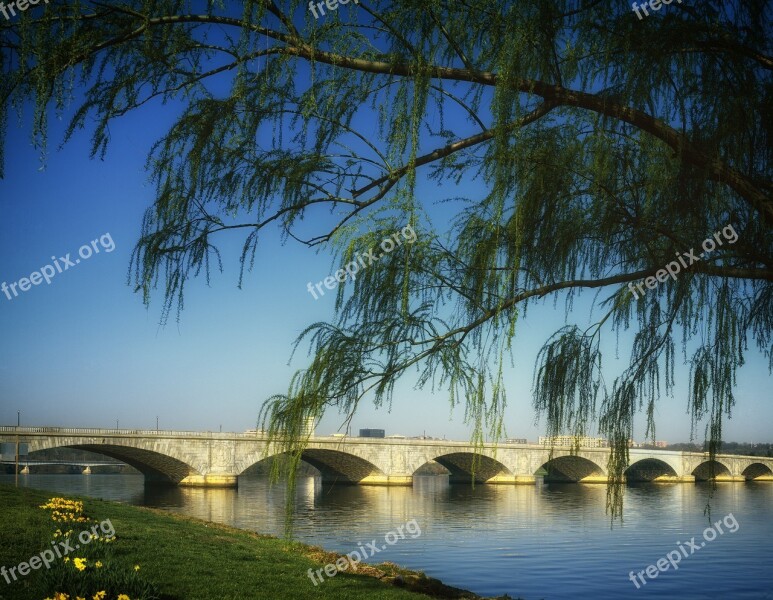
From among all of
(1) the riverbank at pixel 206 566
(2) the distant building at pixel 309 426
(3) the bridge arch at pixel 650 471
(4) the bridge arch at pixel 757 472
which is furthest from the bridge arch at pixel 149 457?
(4) the bridge arch at pixel 757 472

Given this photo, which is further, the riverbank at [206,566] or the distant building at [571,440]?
the riverbank at [206,566]

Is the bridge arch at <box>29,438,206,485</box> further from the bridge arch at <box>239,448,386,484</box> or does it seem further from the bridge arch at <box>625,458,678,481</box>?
the bridge arch at <box>625,458,678,481</box>

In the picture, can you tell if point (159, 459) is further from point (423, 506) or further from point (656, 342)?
point (656, 342)

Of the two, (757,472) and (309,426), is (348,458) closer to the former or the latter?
(309,426)

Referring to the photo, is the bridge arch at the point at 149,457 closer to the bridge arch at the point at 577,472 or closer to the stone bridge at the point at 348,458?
the stone bridge at the point at 348,458

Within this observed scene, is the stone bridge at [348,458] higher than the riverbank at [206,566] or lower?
lower

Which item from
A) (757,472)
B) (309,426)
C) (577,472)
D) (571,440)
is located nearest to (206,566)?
(309,426)

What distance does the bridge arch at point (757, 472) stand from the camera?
252 feet

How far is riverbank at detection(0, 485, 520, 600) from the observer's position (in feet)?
31.3

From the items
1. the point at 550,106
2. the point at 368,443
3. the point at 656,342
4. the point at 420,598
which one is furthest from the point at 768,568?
the point at 368,443

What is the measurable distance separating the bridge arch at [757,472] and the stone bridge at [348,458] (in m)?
2.89

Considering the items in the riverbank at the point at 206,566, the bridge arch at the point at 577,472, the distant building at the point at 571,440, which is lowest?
the bridge arch at the point at 577,472

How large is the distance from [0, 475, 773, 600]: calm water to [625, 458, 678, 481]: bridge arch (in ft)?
72.9

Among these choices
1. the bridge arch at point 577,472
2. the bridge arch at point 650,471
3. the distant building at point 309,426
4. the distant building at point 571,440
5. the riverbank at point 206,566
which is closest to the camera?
the distant building at point 309,426
